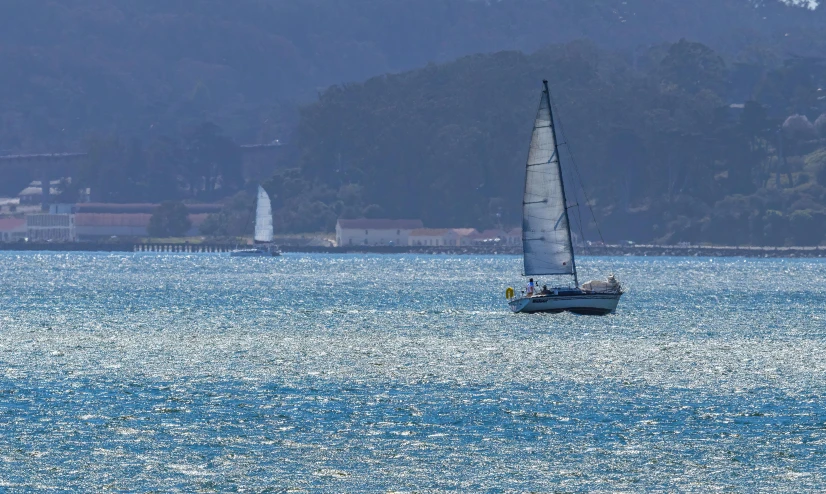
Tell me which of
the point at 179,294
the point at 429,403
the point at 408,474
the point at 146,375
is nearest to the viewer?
the point at 408,474

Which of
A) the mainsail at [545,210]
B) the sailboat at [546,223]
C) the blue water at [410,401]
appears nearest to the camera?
the blue water at [410,401]

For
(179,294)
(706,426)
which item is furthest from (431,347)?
(179,294)

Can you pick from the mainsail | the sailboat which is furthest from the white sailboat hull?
the mainsail

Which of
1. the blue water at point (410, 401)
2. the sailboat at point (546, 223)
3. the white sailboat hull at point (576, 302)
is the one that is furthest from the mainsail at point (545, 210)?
the blue water at point (410, 401)

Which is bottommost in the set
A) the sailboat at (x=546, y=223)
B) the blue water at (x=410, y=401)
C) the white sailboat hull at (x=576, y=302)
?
the blue water at (x=410, y=401)

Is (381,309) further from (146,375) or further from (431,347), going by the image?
(146,375)

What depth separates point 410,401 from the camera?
200 ft

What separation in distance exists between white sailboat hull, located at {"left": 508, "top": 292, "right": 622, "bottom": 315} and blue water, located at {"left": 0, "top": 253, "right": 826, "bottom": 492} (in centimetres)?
106

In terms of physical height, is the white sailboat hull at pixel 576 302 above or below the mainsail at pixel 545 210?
below

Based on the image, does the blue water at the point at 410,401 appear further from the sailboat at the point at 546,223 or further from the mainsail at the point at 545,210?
the mainsail at the point at 545,210

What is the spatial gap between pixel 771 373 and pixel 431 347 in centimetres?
1843

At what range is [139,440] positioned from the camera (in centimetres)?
5188

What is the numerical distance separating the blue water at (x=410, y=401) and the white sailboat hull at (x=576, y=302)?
41.8 inches

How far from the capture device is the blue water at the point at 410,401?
155 feet
